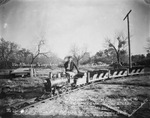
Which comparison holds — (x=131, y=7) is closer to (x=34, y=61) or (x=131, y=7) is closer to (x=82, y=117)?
(x=82, y=117)

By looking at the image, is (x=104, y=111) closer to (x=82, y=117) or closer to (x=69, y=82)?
(x=82, y=117)

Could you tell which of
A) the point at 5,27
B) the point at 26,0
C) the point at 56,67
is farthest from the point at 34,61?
the point at 26,0

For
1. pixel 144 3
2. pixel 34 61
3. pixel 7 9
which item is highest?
pixel 144 3

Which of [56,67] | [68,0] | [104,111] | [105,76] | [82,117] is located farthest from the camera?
[56,67]

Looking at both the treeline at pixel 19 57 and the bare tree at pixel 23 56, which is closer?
the bare tree at pixel 23 56

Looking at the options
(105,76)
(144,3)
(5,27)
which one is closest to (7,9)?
(5,27)

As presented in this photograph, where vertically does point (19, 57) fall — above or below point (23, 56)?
below

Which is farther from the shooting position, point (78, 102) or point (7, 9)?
point (7, 9)

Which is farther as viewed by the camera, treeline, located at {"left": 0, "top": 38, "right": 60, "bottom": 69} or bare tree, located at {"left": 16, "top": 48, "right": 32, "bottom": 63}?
treeline, located at {"left": 0, "top": 38, "right": 60, "bottom": 69}

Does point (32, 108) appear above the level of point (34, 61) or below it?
below

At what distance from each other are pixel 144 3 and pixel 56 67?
1184cm

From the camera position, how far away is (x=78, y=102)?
10.7ft

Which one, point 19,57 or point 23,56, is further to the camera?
point 19,57

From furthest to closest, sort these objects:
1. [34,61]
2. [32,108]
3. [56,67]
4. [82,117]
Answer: [56,67], [34,61], [32,108], [82,117]
